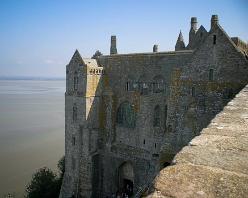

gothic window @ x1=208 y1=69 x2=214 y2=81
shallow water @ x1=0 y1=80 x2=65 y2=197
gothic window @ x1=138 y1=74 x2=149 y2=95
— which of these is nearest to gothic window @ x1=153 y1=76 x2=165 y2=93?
gothic window @ x1=138 y1=74 x2=149 y2=95

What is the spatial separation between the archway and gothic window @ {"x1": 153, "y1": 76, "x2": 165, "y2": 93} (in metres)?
6.05

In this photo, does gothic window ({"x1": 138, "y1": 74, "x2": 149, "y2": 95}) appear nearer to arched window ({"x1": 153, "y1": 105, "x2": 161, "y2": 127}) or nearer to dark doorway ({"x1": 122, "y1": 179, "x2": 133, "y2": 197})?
arched window ({"x1": 153, "y1": 105, "x2": 161, "y2": 127})

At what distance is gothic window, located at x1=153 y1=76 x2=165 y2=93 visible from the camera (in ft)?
69.5

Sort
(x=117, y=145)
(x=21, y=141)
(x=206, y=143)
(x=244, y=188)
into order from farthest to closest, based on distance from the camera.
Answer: (x=21, y=141)
(x=117, y=145)
(x=206, y=143)
(x=244, y=188)

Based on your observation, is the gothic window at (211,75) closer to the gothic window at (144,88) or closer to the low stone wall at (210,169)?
the gothic window at (144,88)

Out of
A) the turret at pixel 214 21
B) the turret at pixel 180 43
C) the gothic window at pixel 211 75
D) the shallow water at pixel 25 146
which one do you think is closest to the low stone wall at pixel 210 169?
the gothic window at pixel 211 75

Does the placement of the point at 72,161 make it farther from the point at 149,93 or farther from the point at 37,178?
the point at 149,93

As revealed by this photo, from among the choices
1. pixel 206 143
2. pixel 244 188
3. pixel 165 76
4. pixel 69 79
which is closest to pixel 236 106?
pixel 206 143

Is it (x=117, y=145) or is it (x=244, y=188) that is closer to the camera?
(x=244, y=188)

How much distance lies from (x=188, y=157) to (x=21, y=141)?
145 feet

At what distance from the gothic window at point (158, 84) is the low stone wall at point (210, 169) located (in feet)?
55.7

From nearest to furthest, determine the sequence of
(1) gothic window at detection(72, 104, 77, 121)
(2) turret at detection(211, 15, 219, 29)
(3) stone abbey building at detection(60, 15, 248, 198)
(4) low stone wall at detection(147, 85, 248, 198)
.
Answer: (4) low stone wall at detection(147, 85, 248, 198) → (2) turret at detection(211, 15, 219, 29) → (3) stone abbey building at detection(60, 15, 248, 198) → (1) gothic window at detection(72, 104, 77, 121)

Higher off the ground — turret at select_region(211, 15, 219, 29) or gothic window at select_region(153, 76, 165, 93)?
turret at select_region(211, 15, 219, 29)

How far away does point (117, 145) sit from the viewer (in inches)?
930
